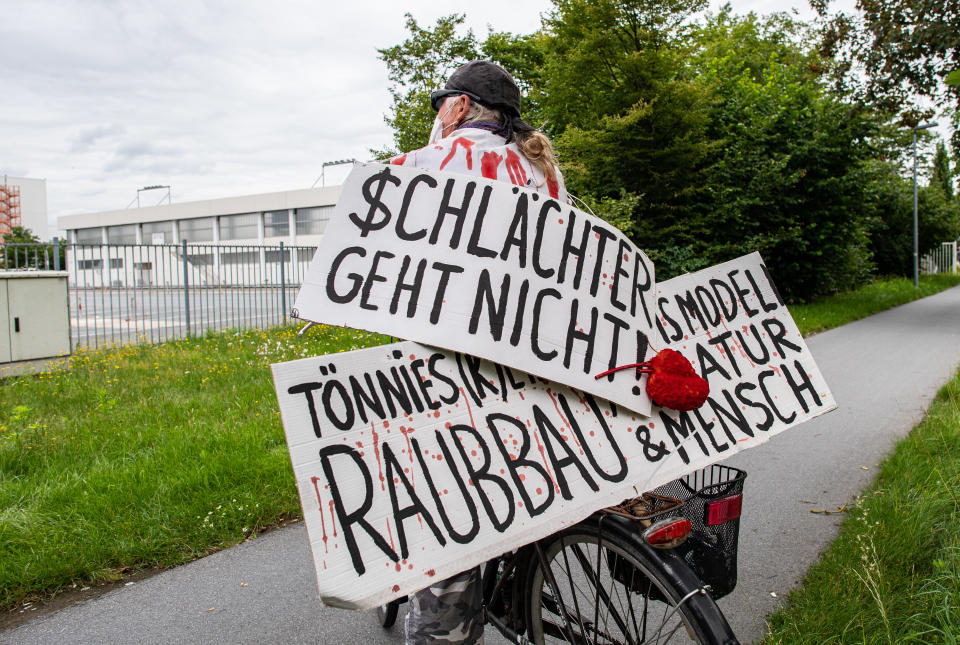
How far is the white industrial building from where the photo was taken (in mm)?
12504

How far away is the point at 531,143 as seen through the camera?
205 centimetres

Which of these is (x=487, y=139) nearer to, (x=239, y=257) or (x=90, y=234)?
(x=239, y=257)

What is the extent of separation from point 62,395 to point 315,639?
5188 millimetres

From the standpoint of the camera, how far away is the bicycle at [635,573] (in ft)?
5.37

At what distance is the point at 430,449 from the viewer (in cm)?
161

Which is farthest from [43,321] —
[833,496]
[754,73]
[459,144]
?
[754,73]

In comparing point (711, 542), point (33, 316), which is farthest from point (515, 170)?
point (33, 316)

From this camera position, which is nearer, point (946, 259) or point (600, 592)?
point (600, 592)

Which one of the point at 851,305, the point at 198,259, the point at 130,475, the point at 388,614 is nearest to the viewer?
the point at 388,614

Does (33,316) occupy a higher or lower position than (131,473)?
higher

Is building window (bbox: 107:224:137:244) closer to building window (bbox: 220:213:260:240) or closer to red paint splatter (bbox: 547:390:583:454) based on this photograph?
building window (bbox: 220:213:260:240)

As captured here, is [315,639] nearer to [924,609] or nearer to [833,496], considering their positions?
[924,609]

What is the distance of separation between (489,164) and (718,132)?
14.3 m

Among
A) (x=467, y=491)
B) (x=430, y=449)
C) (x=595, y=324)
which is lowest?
(x=467, y=491)
